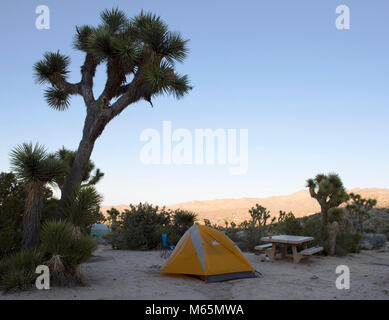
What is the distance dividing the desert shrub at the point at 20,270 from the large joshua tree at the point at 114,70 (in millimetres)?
1455

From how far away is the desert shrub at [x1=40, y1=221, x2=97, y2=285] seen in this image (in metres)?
6.46

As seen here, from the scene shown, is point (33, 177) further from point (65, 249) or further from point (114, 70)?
point (114, 70)

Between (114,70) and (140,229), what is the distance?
25.0 ft

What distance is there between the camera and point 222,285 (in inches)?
286

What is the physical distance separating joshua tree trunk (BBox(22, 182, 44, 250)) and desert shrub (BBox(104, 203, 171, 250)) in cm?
715

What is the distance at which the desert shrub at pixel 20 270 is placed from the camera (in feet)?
19.9

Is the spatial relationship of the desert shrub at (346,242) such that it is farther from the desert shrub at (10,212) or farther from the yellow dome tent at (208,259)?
the desert shrub at (10,212)

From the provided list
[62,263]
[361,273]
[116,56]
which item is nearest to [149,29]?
[116,56]

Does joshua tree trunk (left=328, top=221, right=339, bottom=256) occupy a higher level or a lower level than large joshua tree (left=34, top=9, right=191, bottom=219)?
lower

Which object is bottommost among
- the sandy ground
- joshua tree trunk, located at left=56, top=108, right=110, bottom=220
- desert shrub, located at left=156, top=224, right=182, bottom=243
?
the sandy ground

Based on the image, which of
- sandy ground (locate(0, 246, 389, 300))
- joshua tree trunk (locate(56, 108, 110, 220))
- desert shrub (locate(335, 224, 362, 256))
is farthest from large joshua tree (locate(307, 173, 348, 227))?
joshua tree trunk (locate(56, 108, 110, 220))

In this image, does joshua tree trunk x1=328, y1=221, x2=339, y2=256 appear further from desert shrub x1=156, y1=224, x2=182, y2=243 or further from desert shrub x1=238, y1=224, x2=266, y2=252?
desert shrub x1=156, y1=224, x2=182, y2=243

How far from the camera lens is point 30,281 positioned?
630cm

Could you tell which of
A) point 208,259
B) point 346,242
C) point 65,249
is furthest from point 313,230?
point 65,249
